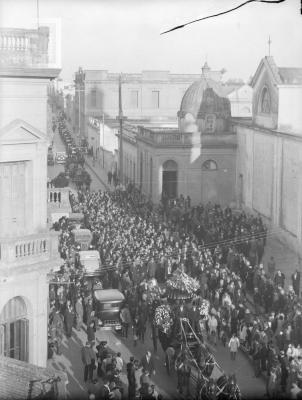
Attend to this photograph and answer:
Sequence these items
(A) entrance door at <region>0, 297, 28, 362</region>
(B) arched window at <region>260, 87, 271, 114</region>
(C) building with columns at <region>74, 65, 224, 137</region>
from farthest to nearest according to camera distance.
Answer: (C) building with columns at <region>74, 65, 224, 137</region> < (B) arched window at <region>260, 87, 271, 114</region> < (A) entrance door at <region>0, 297, 28, 362</region>

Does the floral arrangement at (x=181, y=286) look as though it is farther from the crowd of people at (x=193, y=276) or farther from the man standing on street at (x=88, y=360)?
the man standing on street at (x=88, y=360)

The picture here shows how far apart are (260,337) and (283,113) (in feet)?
56.5

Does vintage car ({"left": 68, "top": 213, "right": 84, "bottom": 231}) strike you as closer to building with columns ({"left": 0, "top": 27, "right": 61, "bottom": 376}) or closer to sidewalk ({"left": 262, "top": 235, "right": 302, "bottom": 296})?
sidewalk ({"left": 262, "top": 235, "right": 302, "bottom": 296})

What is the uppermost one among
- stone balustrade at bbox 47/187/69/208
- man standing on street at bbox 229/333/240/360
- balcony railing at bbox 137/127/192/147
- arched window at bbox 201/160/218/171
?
balcony railing at bbox 137/127/192/147

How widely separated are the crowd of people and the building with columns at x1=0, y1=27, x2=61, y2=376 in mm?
1667

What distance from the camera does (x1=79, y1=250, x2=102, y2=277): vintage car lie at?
24.0 metres

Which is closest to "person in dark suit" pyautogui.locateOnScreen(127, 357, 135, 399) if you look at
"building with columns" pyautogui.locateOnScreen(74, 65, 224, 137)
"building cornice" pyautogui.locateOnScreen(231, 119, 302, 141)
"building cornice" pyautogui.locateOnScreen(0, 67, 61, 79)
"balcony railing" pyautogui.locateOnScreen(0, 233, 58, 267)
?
"balcony railing" pyautogui.locateOnScreen(0, 233, 58, 267)

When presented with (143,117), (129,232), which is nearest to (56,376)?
(129,232)

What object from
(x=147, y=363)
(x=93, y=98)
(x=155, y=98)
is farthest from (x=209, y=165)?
(x=147, y=363)

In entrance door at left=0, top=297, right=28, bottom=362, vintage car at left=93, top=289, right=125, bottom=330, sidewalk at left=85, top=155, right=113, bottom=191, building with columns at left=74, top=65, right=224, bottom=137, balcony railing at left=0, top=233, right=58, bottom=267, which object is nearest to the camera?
balcony railing at left=0, top=233, right=58, bottom=267

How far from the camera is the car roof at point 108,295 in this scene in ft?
67.3

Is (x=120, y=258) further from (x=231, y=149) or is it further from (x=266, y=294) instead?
(x=231, y=149)

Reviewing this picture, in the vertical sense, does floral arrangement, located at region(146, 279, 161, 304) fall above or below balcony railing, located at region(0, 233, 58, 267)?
below

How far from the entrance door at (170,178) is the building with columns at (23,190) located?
23.5 meters
